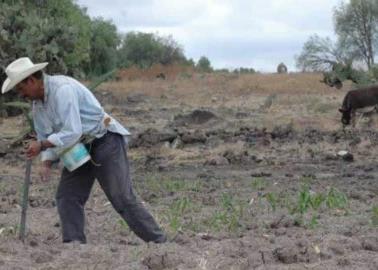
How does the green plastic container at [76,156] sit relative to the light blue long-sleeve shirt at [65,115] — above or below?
below

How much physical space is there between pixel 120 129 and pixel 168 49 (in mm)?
77852

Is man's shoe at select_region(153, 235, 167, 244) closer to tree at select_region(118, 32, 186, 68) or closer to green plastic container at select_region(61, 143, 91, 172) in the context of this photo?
green plastic container at select_region(61, 143, 91, 172)

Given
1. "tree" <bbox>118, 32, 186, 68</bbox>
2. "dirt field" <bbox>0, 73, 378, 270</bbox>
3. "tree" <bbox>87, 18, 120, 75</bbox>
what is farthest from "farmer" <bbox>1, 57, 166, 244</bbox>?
"tree" <bbox>118, 32, 186, 68</bbox>

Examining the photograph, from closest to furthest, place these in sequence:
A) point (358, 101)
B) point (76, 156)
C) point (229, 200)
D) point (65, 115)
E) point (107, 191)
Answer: point (65, 115) < point (76, 156) < point (107, 191) < point (229, 200) < point (358, 101)

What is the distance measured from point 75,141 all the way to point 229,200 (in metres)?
3.47

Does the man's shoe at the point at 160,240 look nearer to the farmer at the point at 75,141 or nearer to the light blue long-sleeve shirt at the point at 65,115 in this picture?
the farmer at the point at 75,141

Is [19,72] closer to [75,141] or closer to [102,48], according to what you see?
[75,141]

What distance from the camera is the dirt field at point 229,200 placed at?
572 cm

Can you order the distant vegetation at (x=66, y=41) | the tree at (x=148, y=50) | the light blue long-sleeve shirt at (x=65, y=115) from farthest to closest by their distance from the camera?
the tree at (x=148, y=50) → the distant vegetation at (x=66, y=41) → the light blue long-sleeve shirt at (x=65, y=115)

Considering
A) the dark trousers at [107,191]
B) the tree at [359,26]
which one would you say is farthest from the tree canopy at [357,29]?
the dark trousers at [107,191]

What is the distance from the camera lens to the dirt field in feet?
18.8

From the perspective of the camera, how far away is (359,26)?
61344 millimetres

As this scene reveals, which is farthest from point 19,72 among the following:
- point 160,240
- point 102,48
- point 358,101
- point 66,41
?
point 102,48

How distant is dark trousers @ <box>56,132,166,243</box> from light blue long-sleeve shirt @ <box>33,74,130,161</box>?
0.45 feet
